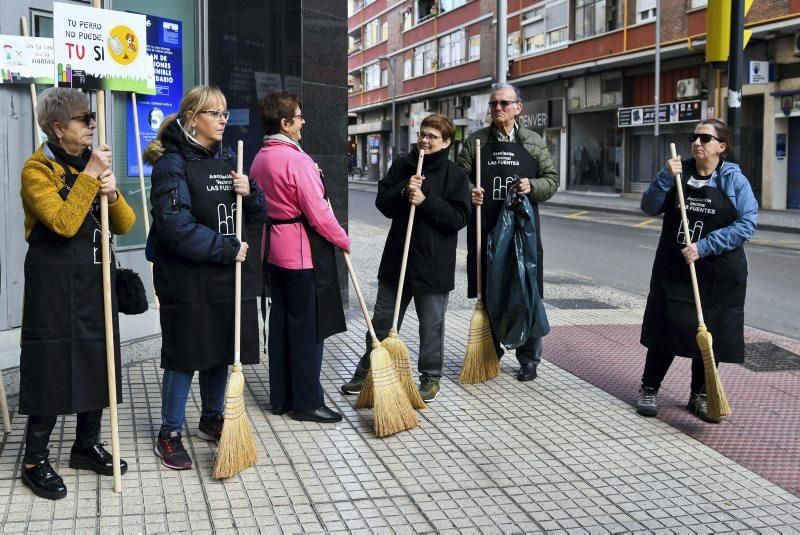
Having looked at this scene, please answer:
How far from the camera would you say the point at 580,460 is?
498 cm

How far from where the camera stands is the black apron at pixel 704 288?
565 cm

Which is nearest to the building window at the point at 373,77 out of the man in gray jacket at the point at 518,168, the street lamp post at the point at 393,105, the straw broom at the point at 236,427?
the street lamp post at the point at 393,105

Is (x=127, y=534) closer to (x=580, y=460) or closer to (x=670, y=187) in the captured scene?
(x=580, y=460)

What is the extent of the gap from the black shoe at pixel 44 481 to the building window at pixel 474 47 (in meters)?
41.6

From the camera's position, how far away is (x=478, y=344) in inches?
258

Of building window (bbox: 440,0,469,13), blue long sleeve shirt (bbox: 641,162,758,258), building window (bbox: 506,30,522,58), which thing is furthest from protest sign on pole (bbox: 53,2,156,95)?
building window (bbox: 440,0,469,13)

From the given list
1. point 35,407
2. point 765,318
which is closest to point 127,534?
point 35,407

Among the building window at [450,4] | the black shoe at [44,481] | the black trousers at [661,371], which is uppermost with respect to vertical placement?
the building window at [450,4]

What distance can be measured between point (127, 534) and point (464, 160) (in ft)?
12.5

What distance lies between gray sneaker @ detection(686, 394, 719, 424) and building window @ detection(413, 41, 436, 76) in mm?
45743

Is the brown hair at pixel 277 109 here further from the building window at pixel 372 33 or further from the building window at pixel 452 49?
the building window at pixel 372 33

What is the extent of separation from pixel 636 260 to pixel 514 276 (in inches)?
354

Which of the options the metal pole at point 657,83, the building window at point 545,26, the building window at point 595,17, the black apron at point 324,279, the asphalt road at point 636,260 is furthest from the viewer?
the building window at point 545,26

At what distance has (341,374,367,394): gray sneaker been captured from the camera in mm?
6266
